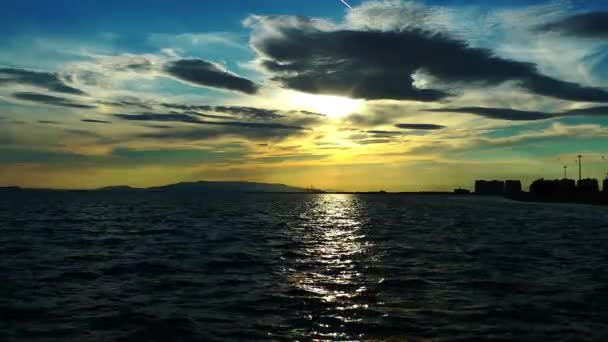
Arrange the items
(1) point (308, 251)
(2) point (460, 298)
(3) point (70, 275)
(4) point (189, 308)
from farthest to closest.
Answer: (1) point (308, 251)
(3) point (70, 275)
(2) point (460, 298)
(4) point (189, 308)

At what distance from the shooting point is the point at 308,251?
39.3 metres

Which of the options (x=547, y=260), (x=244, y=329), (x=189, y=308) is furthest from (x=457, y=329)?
(x=547, y=260)

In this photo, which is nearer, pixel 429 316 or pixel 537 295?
pixel 429 316

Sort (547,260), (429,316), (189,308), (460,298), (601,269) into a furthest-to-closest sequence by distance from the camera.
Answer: (547,260), (601,269), (460,298), (189,308), (429,316)

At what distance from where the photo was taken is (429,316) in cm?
1758

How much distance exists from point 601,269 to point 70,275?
28.0m

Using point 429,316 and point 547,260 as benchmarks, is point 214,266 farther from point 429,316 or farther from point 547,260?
point 547,260

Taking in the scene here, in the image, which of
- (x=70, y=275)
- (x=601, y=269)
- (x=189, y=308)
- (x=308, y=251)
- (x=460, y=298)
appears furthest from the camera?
(x=308, y=251)

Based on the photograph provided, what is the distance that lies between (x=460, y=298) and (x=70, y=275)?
1896cm

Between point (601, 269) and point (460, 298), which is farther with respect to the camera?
point (601, 269)

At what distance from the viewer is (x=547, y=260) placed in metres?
32.5

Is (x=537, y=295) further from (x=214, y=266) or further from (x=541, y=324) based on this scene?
(x=214, y=266)

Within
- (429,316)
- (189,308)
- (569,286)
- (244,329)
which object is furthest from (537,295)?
(189,308)

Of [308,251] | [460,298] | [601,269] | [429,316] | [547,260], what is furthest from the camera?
[308,251]
